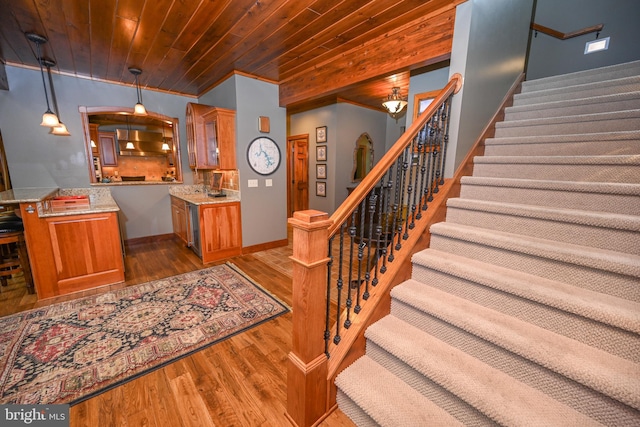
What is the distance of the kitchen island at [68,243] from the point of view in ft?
8.52

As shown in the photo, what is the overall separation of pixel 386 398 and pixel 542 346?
0.77m

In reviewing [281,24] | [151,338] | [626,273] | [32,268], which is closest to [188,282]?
[151,338]

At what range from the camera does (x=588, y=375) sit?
0.99m

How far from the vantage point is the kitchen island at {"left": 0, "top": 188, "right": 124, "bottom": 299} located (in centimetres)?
260

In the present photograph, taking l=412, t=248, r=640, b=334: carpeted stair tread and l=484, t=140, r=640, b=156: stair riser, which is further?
→ l=484, t=140, r=640, b=156: stair riser

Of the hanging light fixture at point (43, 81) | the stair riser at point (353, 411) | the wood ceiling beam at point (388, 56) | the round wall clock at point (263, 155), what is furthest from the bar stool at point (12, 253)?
the wood ceiling beam at point (388, 56)

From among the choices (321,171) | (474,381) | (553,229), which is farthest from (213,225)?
(553,229)

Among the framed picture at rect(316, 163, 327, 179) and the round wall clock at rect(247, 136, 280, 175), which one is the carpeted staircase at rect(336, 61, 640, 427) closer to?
the round wall clock at rect(247, 136, 280, 175)

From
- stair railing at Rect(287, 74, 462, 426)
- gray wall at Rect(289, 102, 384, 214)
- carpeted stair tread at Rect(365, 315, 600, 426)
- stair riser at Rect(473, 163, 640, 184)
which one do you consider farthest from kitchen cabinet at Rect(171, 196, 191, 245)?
stair riser at Rect(473, 163, 640, 184)

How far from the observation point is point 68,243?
2.79 metres

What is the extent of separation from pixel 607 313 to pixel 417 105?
120 inches

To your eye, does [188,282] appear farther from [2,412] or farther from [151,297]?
[2,412]

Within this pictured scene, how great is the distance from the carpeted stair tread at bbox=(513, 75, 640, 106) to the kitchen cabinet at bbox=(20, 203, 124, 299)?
4.91 m

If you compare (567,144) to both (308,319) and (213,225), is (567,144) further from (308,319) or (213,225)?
(213,225)
